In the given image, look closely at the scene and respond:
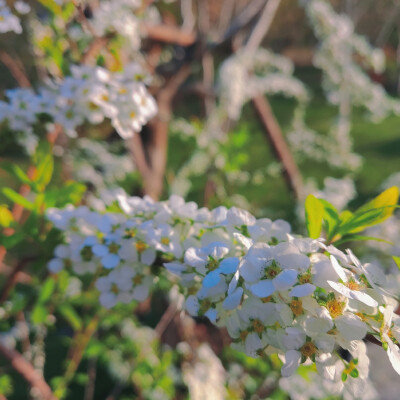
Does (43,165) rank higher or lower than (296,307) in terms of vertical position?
lower

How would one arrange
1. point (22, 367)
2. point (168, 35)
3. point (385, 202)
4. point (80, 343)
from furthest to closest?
point (168, 35) < point (80, 343) < point (22, 367) < point (385, 202)

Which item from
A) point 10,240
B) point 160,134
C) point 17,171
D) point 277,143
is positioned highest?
point 17,171

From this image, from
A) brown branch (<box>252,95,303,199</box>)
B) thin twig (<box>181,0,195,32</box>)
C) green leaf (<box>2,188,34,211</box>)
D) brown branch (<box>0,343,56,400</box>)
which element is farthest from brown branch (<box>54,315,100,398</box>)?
thin twig (<box>181,0,195,32</box>)

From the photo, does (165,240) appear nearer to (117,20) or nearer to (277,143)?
(117,20)

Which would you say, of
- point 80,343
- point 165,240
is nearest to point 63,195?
point 165,240

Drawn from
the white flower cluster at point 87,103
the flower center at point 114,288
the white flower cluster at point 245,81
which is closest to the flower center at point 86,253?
the flower center at point 114,288
